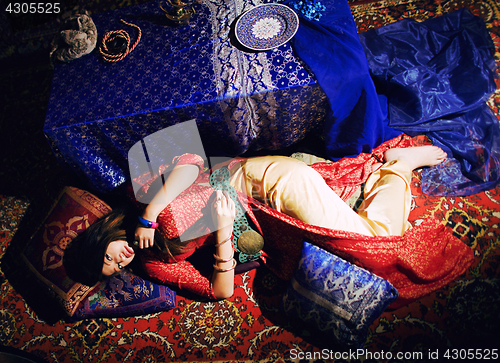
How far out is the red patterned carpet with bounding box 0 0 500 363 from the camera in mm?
1334

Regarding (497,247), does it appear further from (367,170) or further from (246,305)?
(246,305)

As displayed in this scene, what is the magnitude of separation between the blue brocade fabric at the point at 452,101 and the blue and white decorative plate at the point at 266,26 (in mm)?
749

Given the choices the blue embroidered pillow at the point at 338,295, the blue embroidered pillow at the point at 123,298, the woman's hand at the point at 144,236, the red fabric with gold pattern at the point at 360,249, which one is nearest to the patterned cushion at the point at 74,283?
the blue embroidered pillow at the point at 123,298

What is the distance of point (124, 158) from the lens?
5.01 ft

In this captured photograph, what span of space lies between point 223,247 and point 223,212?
183 millimetres

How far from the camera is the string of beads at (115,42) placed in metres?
1.42

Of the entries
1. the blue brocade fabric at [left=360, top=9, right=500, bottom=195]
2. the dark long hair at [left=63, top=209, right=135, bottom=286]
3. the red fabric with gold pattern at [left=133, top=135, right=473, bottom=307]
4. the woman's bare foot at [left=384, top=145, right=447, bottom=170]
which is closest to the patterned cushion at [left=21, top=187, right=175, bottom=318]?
the dark long hair at [left=63, top=209, right=135, bottom=286]

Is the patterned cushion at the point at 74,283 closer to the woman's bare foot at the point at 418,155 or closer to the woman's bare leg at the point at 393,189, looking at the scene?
the woman's bare leg at the point at 393,189

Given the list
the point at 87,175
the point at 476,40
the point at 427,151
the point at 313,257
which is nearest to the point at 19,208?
the point at 87,175

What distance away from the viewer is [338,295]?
1.16 m

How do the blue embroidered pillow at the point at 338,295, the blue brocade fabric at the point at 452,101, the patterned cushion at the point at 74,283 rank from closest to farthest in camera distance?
the blue embroidered pillow at the point at 338,295, the patterned cushion at the point at 74,283, the blue brocade fabric at the point at 452,101

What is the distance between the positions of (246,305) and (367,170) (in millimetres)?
1045
